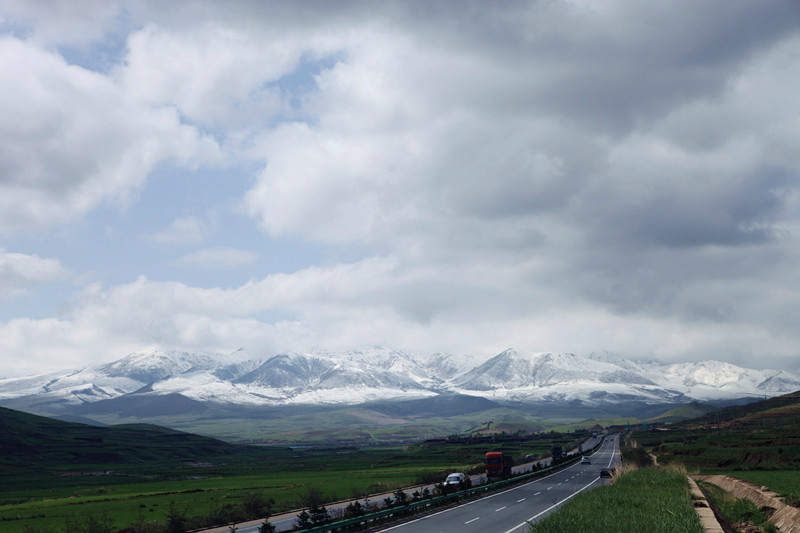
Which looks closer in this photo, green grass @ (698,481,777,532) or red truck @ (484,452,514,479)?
green grass @ (698,481,777,532)

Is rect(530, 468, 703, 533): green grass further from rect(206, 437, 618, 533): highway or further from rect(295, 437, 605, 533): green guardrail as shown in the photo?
rect(295, 437, 605, 533): green guardrail

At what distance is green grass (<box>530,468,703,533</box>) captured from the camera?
22.9 meters

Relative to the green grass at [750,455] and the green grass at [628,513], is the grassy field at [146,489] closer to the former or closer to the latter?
the green grass at [628,513]

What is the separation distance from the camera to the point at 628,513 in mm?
26500

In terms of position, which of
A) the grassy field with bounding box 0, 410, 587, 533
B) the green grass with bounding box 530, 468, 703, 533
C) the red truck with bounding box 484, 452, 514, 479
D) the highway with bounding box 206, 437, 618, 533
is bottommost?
the grassy field with bounding box 0, 410, 587, 533

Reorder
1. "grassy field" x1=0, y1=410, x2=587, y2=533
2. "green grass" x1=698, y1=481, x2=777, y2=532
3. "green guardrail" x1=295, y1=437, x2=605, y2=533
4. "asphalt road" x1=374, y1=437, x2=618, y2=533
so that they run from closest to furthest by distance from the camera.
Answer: "green grass" x1=698, y1=481, x2=777, y2=532 → "green guardrail" x1=295, y1=437, x2=605, y2=533 → "asphalt road" x1=374, y1=437, x2=618, y2=533 → "grassy field" x1=0, y1=410, x2=587, y2=533

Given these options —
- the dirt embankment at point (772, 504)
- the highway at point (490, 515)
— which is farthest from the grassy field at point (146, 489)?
the dirt embankment at point (772, 504)

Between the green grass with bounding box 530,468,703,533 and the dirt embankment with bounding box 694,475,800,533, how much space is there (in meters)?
4.10

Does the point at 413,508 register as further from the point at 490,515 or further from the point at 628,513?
the point at 628,513

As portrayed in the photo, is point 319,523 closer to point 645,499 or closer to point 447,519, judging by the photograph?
point 447,519

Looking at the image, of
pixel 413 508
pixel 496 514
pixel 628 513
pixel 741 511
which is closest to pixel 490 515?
pixel 496 514

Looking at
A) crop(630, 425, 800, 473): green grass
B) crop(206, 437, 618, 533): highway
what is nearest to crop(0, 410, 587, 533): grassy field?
crop(206, 437, 618, 533): highway

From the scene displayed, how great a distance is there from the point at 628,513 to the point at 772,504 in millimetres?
17029

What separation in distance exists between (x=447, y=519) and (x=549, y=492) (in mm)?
22409
